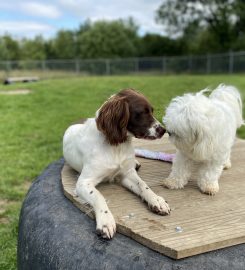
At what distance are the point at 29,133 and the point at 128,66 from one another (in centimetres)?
2375

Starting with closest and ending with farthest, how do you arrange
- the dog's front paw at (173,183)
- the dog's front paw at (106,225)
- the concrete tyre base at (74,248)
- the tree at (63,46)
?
the concrete tyre base at (74,248) → the dog's front paw at (106,225) → the dog's front paw at (173,183) → the tree at (63,46)

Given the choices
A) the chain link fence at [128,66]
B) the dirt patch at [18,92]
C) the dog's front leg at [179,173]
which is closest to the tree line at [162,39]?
the chain link fence at [128,66]

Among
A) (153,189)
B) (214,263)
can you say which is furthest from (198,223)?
(153,189)

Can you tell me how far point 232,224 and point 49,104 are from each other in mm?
9889

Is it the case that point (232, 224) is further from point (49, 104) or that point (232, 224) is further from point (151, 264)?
point (49, 104)

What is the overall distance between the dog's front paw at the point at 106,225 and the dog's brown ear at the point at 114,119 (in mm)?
560

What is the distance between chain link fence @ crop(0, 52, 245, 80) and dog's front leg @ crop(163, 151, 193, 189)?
79.5ft

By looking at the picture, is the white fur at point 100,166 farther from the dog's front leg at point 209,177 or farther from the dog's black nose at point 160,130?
the dog's front leg at point 209,177

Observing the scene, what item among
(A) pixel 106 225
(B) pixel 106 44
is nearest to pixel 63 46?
(B) pixel 106 44

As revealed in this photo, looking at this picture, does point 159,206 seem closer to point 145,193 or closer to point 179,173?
point 145,193

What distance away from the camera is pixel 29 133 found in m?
8.52

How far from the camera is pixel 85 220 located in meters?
2.54

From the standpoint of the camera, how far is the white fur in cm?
262

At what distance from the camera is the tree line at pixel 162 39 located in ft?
124
